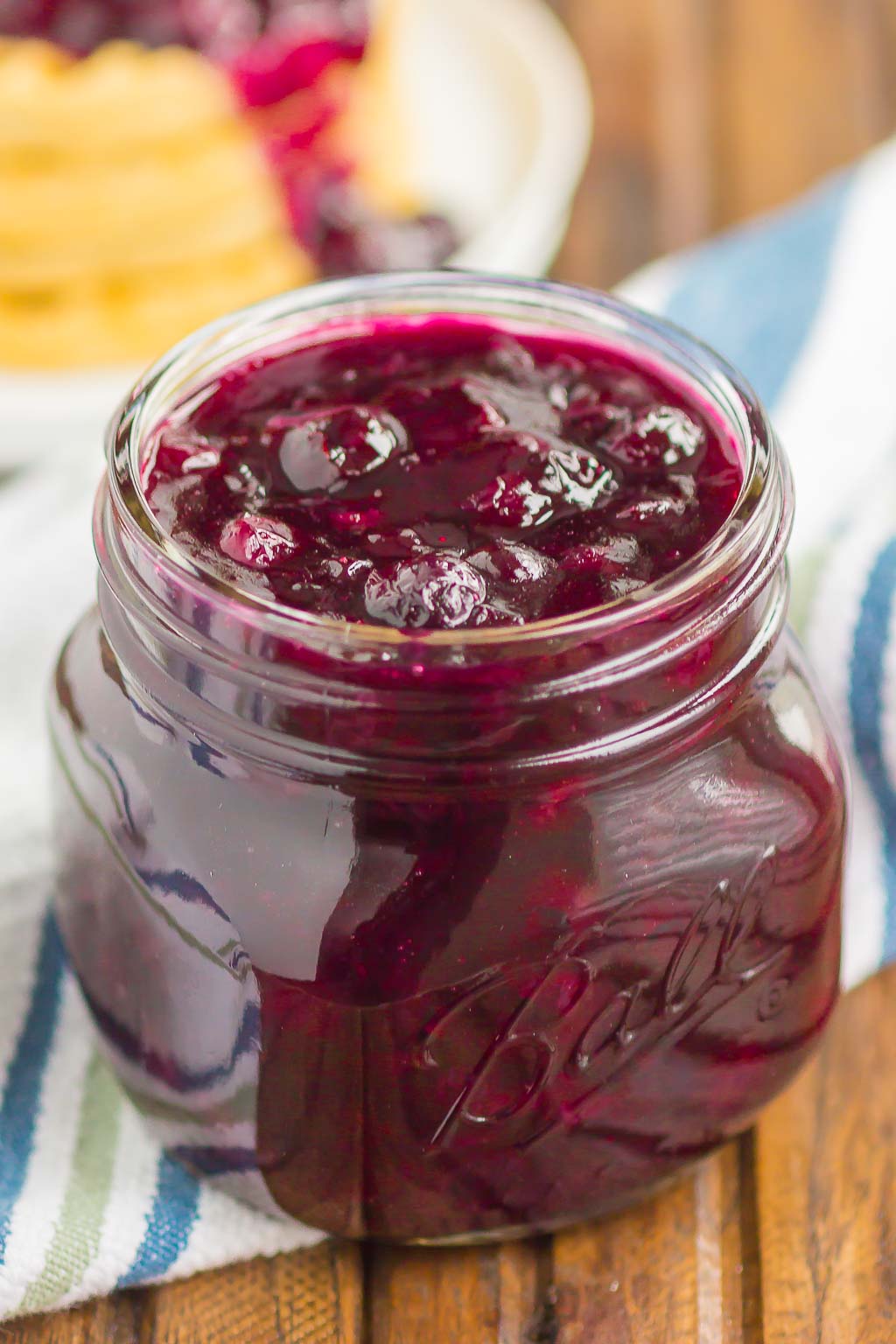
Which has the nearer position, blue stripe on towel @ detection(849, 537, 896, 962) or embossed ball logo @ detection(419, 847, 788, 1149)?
embossed ball logo @ detection(419, 847, 788, 1149)

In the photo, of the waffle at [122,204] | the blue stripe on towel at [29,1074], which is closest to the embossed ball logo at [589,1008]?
the blue stripe on towel at [29,1074]

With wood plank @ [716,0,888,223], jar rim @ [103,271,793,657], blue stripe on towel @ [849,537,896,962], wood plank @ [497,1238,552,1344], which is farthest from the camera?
wood plank @ [716,0,888,223]

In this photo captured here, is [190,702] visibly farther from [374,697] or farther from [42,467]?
[42,467]

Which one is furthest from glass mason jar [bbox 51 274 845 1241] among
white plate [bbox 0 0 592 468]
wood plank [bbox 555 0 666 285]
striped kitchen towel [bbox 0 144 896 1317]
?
wood plank [bbox 555 0 666 285]

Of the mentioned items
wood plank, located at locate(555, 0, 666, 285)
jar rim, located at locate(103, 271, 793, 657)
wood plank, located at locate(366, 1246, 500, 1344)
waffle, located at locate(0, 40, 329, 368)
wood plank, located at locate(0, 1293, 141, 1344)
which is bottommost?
wood plank, located at locate(555, 0, 666, 285)

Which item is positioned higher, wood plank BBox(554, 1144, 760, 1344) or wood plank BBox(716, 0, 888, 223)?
wood plank BBox(554, 1144, 760, 1344)

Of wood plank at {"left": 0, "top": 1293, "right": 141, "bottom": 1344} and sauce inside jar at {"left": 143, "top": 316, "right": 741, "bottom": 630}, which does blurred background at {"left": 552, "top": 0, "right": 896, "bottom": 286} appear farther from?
wood plank at {"left": 0, "top": 1293, "right": 141, "bottom": 1344}

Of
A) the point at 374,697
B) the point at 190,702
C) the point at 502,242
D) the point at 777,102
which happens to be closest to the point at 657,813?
the point at 374,697
